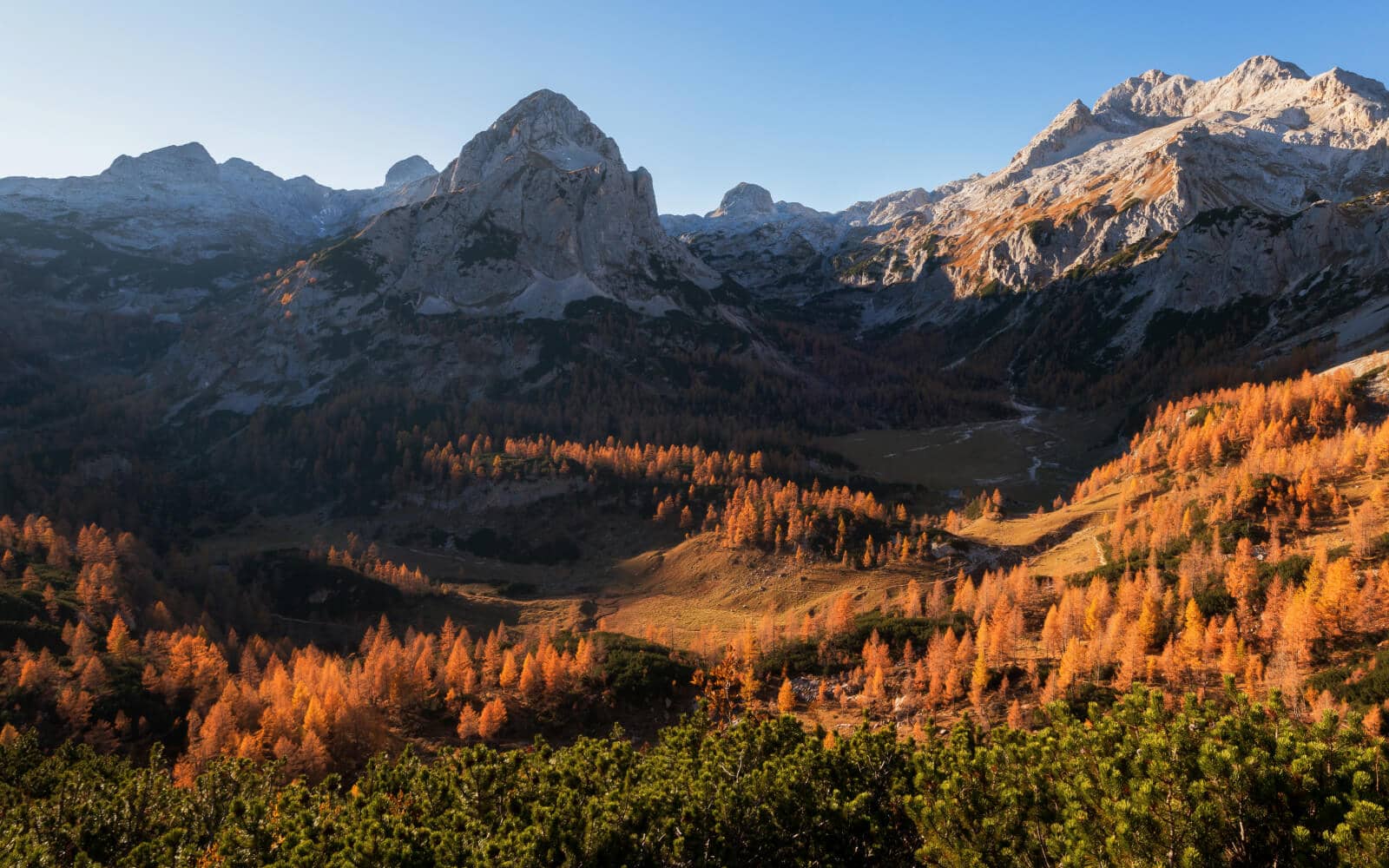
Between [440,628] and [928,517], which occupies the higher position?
[928,517]

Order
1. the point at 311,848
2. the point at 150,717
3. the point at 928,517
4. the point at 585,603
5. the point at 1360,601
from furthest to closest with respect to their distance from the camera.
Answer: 1. the point at 928,517
2. the point at 585,603
3. the point at 150,717
4. the point at 1360,601
5. the point at 311,848

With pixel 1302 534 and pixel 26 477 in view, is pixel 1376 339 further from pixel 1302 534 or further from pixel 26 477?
pixel 26 477

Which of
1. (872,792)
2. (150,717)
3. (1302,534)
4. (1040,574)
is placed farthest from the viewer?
(1040,574)

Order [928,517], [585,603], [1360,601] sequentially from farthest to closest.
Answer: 1. [928,517]
2. [585,603]
3. [1360,601]

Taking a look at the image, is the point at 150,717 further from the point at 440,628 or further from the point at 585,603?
the point at 585,603

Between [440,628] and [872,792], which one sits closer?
[872,792]

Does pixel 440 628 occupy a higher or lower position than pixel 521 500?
lower

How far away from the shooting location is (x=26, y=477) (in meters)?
188

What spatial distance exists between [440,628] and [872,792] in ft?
382

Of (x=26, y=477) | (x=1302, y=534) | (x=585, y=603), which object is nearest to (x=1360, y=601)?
(x=1302, y=534)

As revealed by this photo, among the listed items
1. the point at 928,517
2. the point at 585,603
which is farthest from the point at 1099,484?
the point at 585,603

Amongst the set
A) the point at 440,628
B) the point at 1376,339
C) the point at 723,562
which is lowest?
the point at 440,628

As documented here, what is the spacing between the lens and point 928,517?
553 ft

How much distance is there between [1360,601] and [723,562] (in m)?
101
